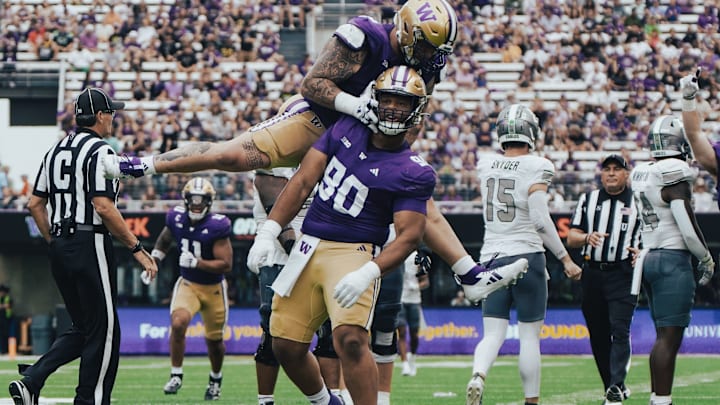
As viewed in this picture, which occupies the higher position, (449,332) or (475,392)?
(475,392)

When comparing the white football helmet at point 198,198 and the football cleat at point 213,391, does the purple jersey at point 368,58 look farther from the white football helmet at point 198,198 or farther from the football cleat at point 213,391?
the white football helmet at point 198,198

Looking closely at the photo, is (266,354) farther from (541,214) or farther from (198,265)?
(198,265)

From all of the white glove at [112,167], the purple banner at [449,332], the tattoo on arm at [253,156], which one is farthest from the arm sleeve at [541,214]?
the purple banner at [449,332]

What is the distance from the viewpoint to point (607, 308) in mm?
10570

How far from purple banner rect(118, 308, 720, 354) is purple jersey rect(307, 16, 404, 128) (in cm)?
1416

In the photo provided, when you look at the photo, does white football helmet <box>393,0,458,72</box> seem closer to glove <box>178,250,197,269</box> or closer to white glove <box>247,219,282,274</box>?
white glove <box>247,219,282,274</box>

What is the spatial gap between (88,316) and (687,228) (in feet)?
13.2

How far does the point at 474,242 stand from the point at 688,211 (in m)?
12.5

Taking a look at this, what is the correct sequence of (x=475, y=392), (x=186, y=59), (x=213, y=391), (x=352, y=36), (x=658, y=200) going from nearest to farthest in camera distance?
1. (x=352, y=36)
2. (x=475, y=392)
3. (x=658, y=200)
4. (x=213, y=391)
5. (x=186, y=59)

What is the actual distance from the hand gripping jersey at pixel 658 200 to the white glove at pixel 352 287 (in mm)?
3130

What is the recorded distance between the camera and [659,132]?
9117mm

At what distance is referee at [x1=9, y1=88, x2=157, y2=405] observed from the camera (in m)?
8.40

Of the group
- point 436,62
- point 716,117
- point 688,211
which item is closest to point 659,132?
point 688,211

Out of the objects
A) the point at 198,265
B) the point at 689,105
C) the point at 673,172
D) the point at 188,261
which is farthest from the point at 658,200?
the point at 188,261
